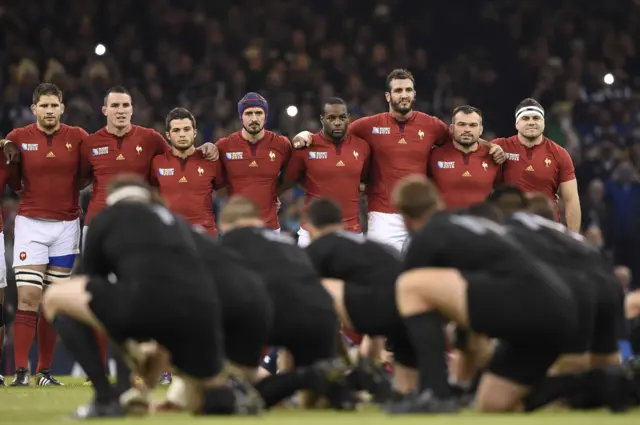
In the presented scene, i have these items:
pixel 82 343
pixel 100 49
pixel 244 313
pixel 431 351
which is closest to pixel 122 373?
pixel 82 343

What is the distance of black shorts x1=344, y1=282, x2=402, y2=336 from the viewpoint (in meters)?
8.41

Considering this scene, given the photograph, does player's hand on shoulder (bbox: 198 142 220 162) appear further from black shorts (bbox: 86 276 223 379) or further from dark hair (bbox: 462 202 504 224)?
black shorts (bbox: 86 276 223 379)

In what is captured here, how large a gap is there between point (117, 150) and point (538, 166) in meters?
3.92

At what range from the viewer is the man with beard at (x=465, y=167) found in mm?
11867

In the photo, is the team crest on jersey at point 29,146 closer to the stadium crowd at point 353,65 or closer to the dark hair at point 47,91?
the dark hair at point 47,91

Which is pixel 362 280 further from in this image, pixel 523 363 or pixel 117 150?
pixel 117 150

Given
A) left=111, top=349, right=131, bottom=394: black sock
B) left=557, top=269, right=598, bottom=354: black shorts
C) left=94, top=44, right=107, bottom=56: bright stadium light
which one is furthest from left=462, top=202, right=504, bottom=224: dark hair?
left=94, top=44, right=107, bottom=56: bright stadium light

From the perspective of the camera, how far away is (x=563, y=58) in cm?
2116

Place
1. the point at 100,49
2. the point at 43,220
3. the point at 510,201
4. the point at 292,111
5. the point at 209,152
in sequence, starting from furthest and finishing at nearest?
the point at 100,49 < the point at 292,111 < the point at 209,152 < the point at 43,220 < the point at 510,201

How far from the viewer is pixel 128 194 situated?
734 cm

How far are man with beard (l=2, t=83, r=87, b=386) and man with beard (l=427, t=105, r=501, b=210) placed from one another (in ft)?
11.1

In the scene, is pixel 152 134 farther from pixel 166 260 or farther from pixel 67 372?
pixel 166 260

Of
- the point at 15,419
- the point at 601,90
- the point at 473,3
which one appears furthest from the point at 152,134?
the point at 473,3

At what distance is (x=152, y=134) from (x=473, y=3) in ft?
38.6
